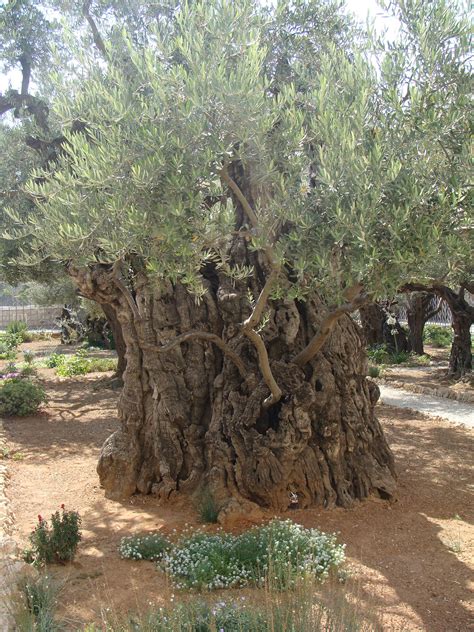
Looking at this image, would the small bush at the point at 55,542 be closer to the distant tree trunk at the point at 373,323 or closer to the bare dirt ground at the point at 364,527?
the bare dirt ground at the point at 364,527

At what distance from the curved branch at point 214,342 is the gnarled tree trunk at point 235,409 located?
0.03 m

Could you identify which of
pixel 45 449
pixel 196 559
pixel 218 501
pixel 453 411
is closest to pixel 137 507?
pixel 218 501

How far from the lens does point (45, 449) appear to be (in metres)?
9.06

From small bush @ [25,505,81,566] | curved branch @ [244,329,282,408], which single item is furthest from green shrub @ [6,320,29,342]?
small bush @ [25,505,81,566]

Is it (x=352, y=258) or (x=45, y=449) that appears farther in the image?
(x=45, y=449)

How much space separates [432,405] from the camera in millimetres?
12367

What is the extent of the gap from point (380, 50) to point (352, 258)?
160 cm

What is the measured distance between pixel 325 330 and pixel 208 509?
196 centimetres

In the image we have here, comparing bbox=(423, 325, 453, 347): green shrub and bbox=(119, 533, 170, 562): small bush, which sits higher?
bbox=(423, 325, 453, 347): green shrub

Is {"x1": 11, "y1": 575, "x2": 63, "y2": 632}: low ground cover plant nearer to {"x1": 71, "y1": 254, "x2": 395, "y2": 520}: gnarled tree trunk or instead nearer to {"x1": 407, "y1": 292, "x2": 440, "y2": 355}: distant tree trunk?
{"x1": 71, "y1": 254, "x2": 395, "y2": 520}: gnarled tree trunk

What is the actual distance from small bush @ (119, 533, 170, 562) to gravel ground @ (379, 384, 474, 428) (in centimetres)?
693

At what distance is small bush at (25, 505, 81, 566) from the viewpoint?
4.75 meters

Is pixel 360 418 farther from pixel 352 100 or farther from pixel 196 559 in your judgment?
pixel 352 100

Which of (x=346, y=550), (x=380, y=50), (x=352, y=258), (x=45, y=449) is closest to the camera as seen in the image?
(x=352, y=258)
